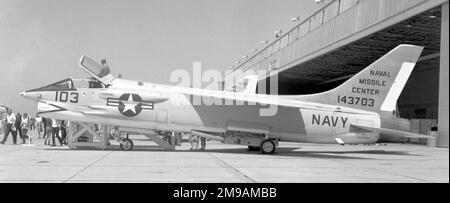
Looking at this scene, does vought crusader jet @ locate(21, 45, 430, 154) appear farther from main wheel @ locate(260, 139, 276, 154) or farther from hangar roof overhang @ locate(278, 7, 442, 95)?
hangar roof overhang @ locate(278, 7, 442, 95)

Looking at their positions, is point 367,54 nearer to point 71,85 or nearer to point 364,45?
point 364,45

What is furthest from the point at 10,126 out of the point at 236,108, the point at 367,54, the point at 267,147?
the point at 367,54

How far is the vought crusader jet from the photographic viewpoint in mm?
16359

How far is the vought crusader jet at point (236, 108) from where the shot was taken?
53.7ft

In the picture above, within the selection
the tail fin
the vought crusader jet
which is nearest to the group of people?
the vought crusader jet

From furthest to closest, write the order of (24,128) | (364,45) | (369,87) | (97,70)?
(364,45) < (24,128) < (369,87) < (97,70)

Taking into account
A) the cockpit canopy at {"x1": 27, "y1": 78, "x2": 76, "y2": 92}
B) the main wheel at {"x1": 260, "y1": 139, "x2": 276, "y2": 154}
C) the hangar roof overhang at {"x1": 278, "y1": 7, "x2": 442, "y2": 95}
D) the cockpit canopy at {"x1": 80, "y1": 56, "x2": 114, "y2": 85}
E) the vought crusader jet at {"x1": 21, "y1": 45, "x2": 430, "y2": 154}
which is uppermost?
the hangar roof overhang at {"x1": 278, "y1": 7, "x2": 442, "y2": 95}

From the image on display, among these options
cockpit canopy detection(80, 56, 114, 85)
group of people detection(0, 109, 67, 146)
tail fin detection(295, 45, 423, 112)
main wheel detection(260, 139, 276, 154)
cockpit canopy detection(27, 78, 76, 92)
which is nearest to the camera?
cockpit canopy detection(80, 56, 114, 85)

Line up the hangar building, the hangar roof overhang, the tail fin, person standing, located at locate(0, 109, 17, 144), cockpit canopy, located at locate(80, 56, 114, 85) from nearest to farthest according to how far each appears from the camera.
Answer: cockpit canopy, located at locate(80, 56, 114, 85) → the tail fin → the hangar building → person standing, located at locate(0, 109, 17, 144) → the hangar roof overhang

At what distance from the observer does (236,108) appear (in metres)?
16.8

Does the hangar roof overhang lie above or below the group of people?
above

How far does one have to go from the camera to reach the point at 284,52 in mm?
37562

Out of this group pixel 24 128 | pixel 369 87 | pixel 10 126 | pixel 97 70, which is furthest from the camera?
pixel 24 128
